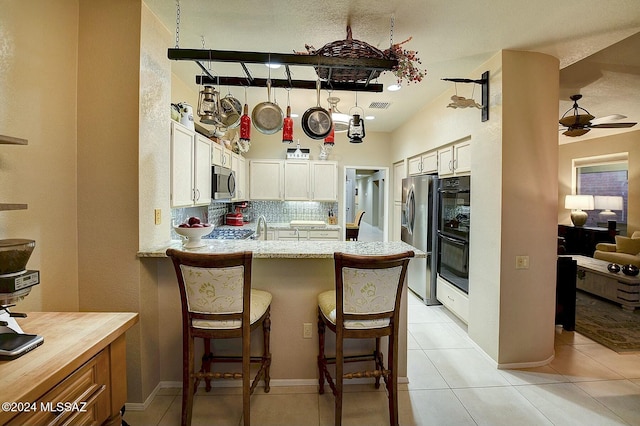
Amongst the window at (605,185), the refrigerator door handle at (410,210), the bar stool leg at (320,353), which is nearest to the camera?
the bar stool leg at (320,353)

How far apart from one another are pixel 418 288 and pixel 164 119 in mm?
3818

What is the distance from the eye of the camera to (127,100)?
2051 mm

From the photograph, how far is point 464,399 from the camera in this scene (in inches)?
88.4

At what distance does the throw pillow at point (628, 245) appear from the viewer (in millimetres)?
5035

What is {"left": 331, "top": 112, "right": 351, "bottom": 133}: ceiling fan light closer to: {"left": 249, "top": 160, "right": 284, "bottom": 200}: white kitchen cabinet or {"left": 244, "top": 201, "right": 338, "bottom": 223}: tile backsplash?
{"left": 249, "top": 160, "right": 284, "bottom": 200}: white kitchen cabinet

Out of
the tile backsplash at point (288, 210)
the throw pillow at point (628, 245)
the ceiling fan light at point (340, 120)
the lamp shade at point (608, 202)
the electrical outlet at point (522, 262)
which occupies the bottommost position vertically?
the throw pillow at point (628, 245)

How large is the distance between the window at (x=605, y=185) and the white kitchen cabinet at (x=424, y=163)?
4.40 m

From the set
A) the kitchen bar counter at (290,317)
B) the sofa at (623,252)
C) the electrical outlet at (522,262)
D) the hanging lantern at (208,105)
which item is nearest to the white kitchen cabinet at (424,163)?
the electrical outlet at (522,262)

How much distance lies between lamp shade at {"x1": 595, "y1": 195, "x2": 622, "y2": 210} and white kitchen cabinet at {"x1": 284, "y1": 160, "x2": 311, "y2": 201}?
614 cm

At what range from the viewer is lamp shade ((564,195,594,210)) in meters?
6.42

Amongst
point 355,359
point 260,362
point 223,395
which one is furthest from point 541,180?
point 223,395

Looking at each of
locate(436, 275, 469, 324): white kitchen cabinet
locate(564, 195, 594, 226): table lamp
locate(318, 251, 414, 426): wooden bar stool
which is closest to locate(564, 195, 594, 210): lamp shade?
locate(564, 195, 594, 226): table lamp

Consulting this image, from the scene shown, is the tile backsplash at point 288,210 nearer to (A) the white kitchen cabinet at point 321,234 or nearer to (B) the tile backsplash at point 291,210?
(B) the tile backsplash at point 291,210

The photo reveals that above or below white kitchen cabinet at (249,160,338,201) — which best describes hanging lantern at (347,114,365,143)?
above
